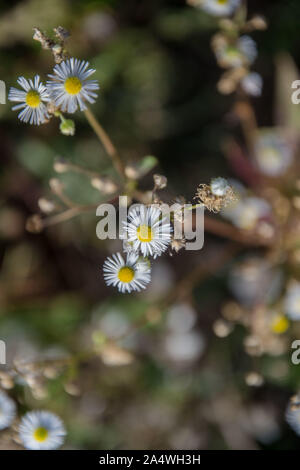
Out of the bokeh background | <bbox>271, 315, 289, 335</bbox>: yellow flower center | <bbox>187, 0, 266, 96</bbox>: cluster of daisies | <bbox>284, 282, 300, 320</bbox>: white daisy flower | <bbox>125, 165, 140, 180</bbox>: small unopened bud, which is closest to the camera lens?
<bbox>125, 165, 140, 180</bbox>: small unopened bud

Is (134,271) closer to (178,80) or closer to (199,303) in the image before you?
(199,303)

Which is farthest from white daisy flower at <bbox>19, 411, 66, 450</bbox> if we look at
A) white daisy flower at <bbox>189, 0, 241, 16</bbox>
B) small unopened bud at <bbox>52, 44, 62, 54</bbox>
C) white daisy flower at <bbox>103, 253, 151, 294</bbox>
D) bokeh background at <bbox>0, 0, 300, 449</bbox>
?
white daisy flower at <bbox>189, 0, 241, 16</bbox>

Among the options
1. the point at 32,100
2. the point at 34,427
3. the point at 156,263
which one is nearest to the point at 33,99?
the point at 32,100

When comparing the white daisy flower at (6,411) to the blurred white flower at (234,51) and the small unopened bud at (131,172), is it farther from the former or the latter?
the blurred white flower at (234,51)

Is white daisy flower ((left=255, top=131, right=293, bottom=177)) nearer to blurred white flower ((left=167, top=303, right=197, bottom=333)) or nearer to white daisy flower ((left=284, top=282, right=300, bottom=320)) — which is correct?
white daisy flower ((left=284, top=282, right=300, bottom=320))
